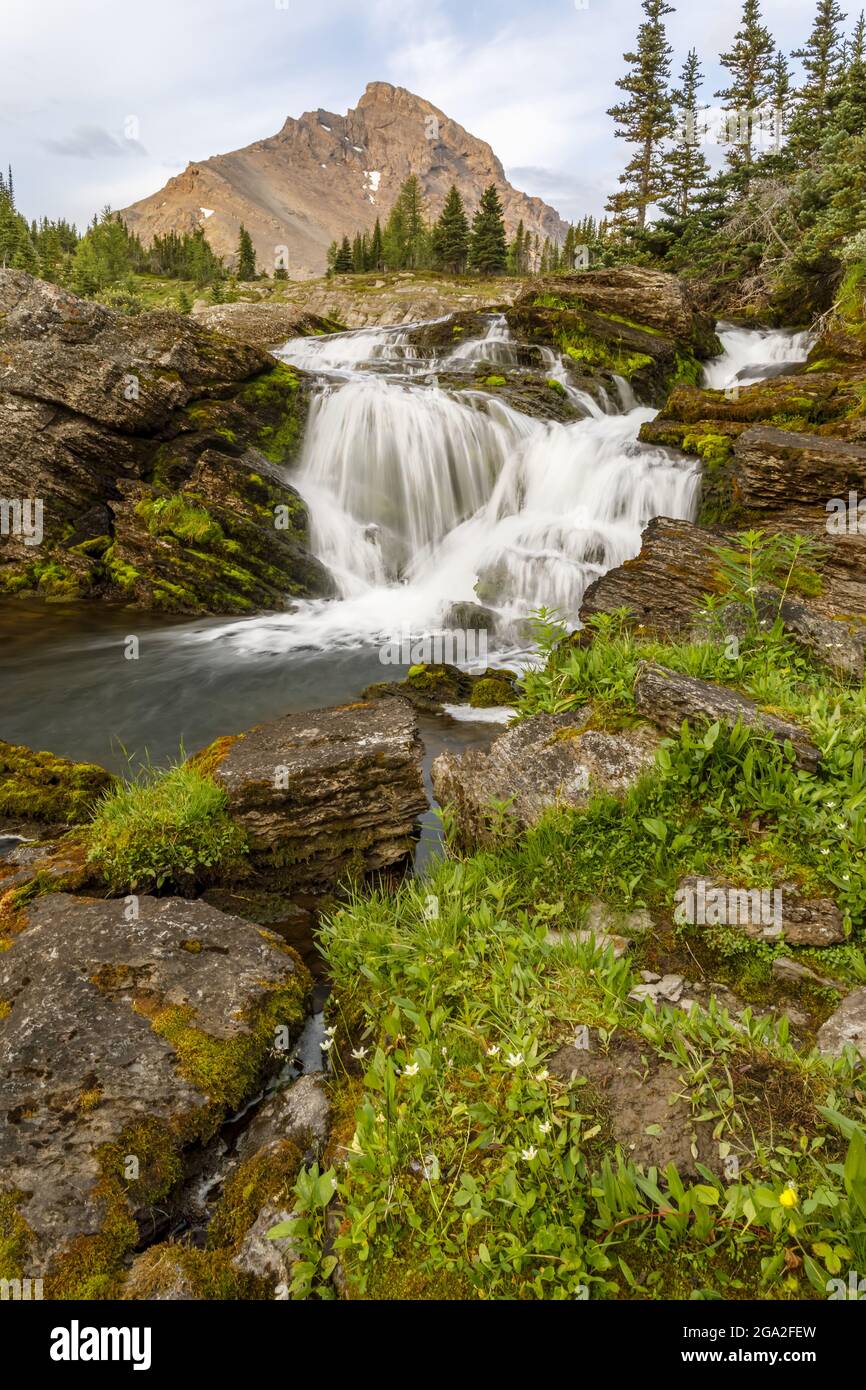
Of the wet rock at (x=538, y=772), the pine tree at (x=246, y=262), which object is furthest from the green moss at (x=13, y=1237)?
the pine tree at (x=246, y=262)

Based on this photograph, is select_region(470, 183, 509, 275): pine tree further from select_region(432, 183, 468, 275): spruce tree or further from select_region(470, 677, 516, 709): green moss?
select_region(470, 677, 516, 709): green moss

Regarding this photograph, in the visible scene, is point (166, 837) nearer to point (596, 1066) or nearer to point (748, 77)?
point (596, 1066)

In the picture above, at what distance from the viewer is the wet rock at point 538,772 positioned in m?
4.75

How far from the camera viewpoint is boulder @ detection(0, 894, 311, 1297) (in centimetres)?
288

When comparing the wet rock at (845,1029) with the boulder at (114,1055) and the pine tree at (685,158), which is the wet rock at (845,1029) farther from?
the pine tree at (685,158)

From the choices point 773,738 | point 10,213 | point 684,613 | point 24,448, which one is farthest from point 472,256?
point 773,738

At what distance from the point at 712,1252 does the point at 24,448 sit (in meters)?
18.6

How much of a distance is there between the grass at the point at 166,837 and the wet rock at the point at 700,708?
348 centimetres

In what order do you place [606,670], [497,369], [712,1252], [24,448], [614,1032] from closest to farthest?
[712,1252] → [614,1032] → [606,670] → [24,448] → [497,369]

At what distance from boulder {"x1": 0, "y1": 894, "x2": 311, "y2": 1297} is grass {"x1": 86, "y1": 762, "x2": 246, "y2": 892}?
1.78ft

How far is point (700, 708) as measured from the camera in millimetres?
4574

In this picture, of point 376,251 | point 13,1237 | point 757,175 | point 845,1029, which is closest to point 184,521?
point 13,1237

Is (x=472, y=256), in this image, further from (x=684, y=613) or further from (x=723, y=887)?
(x=723, y=887)
